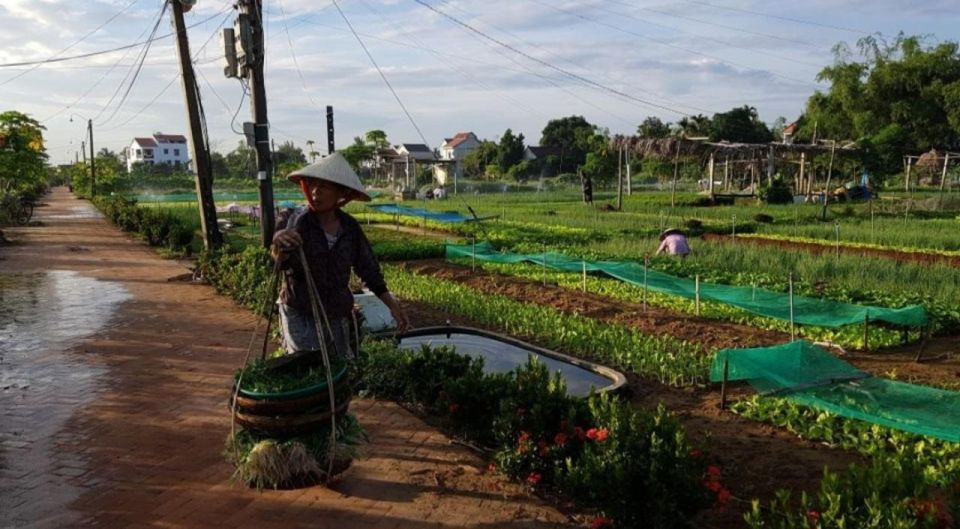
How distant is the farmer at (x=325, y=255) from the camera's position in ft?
12.7

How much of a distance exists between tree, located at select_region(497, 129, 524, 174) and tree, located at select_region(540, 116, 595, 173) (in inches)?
187

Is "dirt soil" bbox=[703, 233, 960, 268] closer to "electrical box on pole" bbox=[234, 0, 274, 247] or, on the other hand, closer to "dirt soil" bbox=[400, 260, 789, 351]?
"dirt soil" bbox=[400, 260, 789, 351]

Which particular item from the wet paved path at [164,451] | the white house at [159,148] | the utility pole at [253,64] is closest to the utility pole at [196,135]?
the utility pole at [253,64]

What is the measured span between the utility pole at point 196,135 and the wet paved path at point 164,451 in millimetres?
4988

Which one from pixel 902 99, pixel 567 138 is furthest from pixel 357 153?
pixel 902 99

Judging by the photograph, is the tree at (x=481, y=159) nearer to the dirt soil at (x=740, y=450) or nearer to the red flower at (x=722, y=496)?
the dirt soil at (x=740, y=450)

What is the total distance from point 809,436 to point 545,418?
2.19 meters

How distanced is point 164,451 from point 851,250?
14.8 meters

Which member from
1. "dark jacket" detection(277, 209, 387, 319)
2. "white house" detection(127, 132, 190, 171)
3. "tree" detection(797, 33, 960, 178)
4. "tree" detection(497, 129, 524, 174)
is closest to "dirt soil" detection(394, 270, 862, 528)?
"dark jacket" detection(277, 209, 387, 319)

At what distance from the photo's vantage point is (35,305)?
10.5 metres

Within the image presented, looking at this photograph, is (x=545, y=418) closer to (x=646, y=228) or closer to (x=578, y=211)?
(x=646, y=228)

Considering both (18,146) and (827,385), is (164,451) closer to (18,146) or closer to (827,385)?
(827,385)

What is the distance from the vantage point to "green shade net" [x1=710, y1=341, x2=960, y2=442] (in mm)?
4906

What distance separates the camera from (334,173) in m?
3.87
